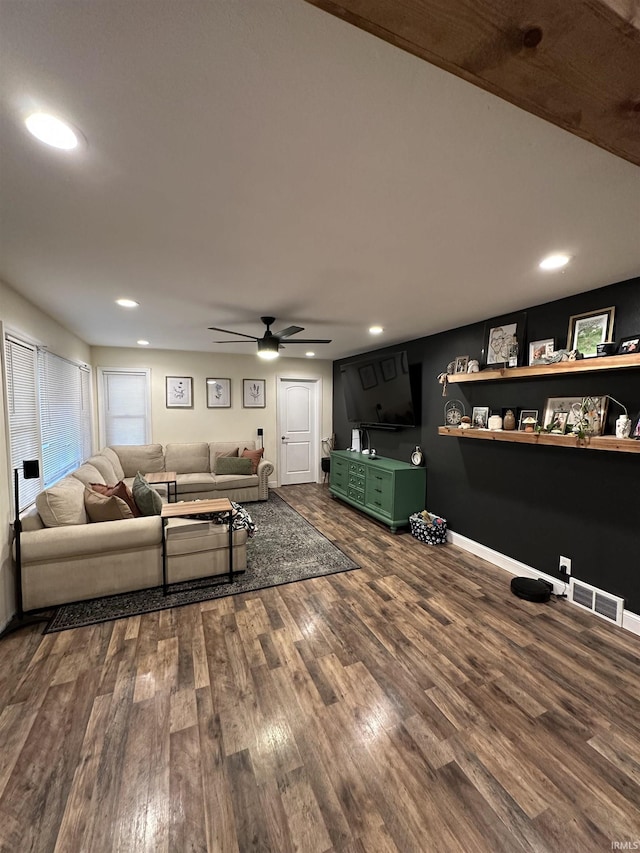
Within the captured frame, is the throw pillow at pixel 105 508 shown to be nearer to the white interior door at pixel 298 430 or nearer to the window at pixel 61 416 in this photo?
the window at pixel 61 416

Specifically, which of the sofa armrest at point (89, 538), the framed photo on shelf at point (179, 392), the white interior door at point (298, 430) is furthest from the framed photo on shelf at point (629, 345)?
the framed photo on shelf at point (179, 392)

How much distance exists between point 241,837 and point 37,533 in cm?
234

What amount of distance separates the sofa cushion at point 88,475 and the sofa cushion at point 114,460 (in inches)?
27.7

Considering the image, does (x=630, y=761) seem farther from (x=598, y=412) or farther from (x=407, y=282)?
(x=407, y=282)

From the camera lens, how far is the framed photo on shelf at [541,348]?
2.85m

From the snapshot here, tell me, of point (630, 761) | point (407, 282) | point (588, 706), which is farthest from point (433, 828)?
point (407, 282)

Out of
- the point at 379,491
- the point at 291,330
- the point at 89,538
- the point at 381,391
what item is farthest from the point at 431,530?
the point at 89,538

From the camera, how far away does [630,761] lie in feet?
4.99

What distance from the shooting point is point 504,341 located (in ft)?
10.6

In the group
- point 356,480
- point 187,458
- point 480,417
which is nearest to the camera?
point 480,417

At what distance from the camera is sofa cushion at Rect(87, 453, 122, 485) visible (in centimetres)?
421

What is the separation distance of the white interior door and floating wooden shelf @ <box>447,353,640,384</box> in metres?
3.76

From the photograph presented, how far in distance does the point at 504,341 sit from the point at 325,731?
10.7ft

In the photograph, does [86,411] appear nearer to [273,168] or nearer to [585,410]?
[273,168]
